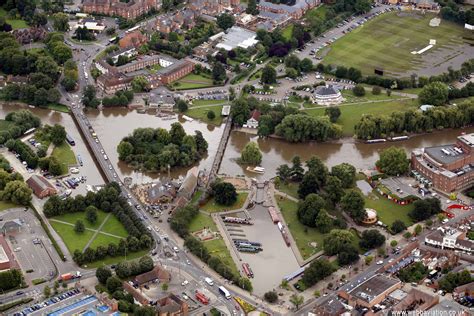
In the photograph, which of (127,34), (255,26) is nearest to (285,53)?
(255,26)

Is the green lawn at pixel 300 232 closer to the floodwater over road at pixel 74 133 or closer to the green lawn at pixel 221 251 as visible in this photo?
the green lawn at pixel 221 251

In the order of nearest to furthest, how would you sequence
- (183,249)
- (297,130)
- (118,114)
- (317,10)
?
(183,249) → (297,130) → (118,114) → (317,10)

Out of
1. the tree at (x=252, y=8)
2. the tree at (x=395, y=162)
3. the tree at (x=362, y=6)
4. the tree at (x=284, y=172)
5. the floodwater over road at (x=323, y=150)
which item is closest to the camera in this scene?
the tree at (x=284, y=172)

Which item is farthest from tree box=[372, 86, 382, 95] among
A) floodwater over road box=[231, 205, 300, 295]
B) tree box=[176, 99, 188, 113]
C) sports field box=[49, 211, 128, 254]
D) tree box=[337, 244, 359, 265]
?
sports field box=[49, 211, 128, 254]

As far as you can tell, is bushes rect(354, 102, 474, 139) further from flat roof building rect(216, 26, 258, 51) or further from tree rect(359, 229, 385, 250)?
flat roof building rect(216, 26, 258, 51)

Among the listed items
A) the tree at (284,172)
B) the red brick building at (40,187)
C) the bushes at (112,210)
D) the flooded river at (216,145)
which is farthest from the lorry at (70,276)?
the tree at (284,172)

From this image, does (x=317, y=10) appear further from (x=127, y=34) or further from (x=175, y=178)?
(x=175, y=178)
